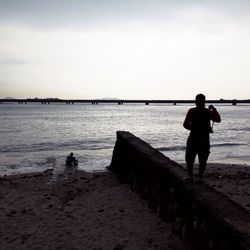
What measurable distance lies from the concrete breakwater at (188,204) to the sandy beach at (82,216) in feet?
0.87

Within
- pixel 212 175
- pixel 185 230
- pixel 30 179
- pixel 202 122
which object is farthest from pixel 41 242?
pixel 212 175

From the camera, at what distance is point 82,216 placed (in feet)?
26.0

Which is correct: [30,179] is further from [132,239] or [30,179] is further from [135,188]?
[132,239]

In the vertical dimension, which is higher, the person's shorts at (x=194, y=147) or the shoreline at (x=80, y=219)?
the person's shorts at (x=194, y=147)

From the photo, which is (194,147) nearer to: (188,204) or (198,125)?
(198,125)

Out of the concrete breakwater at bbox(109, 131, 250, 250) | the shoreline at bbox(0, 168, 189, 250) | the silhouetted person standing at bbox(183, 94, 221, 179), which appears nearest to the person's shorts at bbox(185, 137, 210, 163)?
the silhouetted person standing at bbox(183, 94, 221, 179)

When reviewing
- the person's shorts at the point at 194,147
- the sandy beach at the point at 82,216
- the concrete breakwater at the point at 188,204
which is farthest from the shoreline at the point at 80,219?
the person's shorts at the point at 194,147

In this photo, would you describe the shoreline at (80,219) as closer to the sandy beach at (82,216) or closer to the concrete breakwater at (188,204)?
the sandy beach at (82,216)

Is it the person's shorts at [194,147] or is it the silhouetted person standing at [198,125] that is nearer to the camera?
the silhouetted person standing at [198,125]

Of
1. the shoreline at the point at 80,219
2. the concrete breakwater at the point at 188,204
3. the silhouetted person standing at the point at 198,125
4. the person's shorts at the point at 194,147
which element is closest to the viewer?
the concrete breakwater at the point at 188,204

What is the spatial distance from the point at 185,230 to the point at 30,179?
23.7 ft

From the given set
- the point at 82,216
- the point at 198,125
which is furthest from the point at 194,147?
the point at 82,216

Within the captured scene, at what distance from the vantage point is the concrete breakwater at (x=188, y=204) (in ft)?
16.1

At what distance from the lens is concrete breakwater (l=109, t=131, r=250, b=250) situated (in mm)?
4910
